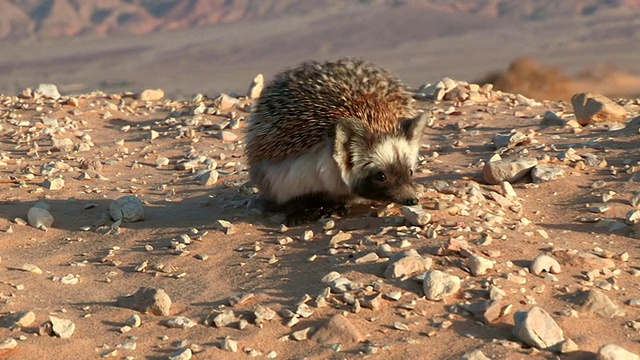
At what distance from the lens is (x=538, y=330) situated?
5.90 metres

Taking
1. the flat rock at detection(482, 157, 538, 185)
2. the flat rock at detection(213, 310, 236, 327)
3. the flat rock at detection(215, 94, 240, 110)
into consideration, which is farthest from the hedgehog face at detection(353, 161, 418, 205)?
the flat rock at detection(215, 94, 240, 110)

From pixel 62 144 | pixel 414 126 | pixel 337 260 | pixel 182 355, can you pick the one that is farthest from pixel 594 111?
pixel 182 355

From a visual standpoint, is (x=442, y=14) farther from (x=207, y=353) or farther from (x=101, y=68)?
(x=207, y=353)

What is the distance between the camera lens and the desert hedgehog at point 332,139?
314 inches

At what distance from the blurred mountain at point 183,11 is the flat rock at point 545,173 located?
114164 mm

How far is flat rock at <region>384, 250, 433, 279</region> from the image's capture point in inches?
266

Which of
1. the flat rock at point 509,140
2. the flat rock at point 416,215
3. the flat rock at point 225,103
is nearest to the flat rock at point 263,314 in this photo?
the flat rock at point 416,215

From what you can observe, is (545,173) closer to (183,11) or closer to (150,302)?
(150,302)

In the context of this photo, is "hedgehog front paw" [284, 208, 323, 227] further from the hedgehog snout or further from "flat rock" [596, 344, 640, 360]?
"flat rock" [596, 344, 640, 360]

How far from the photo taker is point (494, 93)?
46.7 feet

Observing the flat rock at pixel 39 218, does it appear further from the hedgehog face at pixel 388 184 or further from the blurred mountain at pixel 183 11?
the blurred mountain at pixel 183 11

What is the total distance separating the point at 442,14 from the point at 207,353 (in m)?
117

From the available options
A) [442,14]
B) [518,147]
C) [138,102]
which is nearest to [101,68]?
[442,14]

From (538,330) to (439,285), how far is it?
0.84 meters
